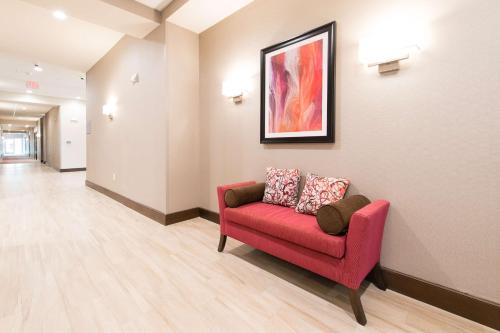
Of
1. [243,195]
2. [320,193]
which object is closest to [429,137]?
[320,193]

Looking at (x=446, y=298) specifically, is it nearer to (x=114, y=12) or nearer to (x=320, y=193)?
(x=320, y=193)

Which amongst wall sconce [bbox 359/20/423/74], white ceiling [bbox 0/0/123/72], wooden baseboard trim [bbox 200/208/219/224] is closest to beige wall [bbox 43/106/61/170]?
white ceiling [bbox 0/0/123/72]

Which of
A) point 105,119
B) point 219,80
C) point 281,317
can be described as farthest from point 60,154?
point 281,317

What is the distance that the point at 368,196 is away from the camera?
202cm

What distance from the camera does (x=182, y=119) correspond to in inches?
137

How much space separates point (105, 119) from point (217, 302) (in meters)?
4.66

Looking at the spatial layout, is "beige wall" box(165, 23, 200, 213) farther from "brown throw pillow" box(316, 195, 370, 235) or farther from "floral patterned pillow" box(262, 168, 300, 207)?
"brown throw pillow" box(316, 195, 370, 235)

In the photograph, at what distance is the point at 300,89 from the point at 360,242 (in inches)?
60.8

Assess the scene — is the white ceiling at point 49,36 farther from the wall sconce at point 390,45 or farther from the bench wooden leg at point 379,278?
the bench wooden leg at point 379,278

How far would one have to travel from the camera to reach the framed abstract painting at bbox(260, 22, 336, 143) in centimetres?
221

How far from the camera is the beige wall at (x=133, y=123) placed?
11.4ft

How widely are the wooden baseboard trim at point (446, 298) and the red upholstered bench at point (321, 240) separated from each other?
11cm

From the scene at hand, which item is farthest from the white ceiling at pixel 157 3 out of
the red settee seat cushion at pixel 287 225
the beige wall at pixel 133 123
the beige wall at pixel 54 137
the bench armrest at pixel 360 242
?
the beige wall at pixel 54 137

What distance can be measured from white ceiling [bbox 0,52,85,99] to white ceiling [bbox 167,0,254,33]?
418 cm
